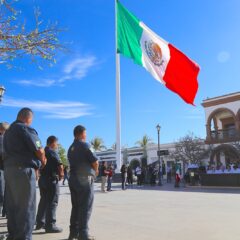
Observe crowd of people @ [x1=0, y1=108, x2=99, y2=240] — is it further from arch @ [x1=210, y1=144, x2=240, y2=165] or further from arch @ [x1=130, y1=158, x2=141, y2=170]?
arch @ [x1=130, y1=158, x2=141, y2=170]

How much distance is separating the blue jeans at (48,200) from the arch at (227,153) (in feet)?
103

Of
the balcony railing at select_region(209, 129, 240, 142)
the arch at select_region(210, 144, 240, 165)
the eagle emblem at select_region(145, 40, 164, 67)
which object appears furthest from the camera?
the balcony railing at select_region(209, 129, 240, 142)

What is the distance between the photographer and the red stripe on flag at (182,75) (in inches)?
616

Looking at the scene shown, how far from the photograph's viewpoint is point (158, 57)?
16.9 m

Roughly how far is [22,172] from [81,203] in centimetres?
142

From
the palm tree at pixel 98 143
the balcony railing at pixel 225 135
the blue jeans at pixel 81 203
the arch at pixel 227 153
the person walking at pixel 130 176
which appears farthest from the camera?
the palm tree at pixel 98 143

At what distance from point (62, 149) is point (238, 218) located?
258 feet

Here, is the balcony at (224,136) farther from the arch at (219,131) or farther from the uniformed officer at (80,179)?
the uniformed officer at (80,179)

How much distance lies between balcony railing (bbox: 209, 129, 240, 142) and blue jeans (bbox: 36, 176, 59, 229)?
32.8 metres

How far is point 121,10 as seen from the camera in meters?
19.4

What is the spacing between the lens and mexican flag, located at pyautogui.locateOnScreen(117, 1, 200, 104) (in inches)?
627

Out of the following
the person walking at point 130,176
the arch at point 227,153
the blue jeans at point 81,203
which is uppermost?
the arch at point 227,153

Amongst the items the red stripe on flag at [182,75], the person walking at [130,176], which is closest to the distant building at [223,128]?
the person walking at [130,176]

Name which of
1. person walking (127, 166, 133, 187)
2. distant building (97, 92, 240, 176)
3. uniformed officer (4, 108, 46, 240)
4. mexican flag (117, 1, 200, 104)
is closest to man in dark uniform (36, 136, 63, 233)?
uniformed officer (4, 108, 46, 240)
